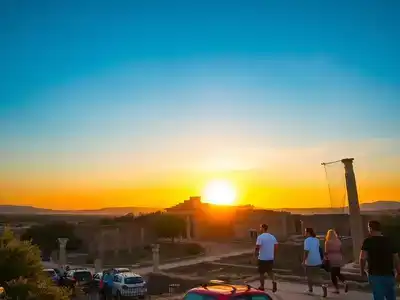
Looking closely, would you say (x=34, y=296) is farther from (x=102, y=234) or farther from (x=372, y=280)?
(x=102, y=234)

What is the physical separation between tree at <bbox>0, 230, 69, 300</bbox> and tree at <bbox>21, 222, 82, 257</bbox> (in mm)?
39157

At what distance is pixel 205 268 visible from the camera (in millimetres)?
31484

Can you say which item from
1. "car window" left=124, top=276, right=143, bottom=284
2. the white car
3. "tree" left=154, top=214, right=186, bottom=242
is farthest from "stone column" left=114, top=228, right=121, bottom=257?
"car window" left=124, top=276, right=143, bottom=284

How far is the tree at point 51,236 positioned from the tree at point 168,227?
10503 millimetres

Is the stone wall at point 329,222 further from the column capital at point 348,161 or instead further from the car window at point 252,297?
the car window at point 252,297

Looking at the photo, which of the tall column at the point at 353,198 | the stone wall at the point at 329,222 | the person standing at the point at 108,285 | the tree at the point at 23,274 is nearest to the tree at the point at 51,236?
the stone wall at the point at 329,222

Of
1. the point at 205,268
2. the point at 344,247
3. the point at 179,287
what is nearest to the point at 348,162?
the point at 179,287

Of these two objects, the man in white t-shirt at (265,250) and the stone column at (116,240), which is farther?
the stone column at (116,240)

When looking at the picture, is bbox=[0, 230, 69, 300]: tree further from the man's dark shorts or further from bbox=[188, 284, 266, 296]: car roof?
the man's dark shorts

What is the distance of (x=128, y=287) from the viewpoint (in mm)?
19922

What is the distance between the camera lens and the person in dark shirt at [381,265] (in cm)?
737

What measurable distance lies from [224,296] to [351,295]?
21.7 feet

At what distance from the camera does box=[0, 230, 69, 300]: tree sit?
376 inches

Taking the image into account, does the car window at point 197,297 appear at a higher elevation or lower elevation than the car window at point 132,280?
higher
